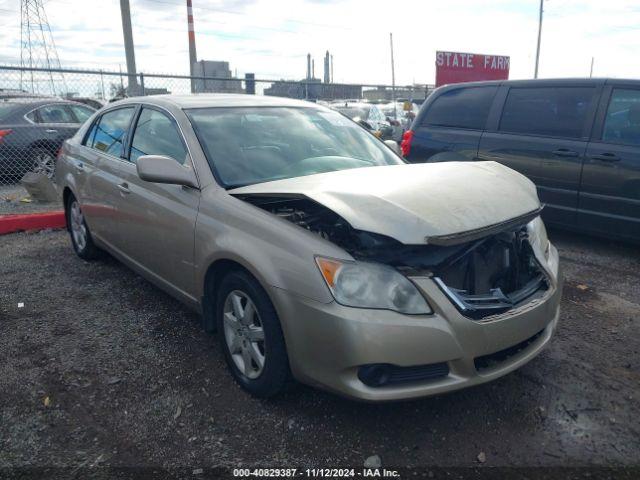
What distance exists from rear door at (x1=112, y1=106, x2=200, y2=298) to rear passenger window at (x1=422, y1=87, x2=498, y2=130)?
379cm

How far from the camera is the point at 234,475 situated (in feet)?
7.77

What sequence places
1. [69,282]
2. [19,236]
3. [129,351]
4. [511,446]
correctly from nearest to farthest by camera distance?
[511,446], [129,351], [69,282], [19,236]

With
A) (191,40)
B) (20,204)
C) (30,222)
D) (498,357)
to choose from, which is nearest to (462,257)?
(498,357)

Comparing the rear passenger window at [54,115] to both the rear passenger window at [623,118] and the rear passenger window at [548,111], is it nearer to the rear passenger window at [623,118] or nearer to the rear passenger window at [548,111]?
the rear passenger window at [548,111]

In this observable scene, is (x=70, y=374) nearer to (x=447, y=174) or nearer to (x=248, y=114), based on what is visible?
(x=248, y=114)

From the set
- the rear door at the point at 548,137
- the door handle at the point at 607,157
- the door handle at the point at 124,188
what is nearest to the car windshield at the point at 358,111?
the rear door at the point at 548,137

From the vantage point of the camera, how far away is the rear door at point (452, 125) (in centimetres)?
621

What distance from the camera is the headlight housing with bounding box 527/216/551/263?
10.00 ft

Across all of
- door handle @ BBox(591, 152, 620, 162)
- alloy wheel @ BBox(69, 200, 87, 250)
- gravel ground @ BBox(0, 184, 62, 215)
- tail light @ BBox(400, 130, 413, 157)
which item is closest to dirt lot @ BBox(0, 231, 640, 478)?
alloy wheel @ BBox(69, 200, 87, 250)

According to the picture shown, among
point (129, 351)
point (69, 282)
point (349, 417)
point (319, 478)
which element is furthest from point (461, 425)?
point (69, 282)

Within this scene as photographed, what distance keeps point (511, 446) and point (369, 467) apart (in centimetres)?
69

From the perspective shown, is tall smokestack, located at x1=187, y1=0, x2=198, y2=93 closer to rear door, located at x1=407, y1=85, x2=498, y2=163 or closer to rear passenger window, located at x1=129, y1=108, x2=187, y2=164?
rear door, located at x1=407, y1=85, x2=498, y2=163

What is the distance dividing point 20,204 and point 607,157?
758cm

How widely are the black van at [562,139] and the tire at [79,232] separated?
3.90 meters
